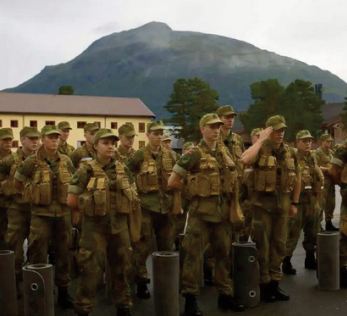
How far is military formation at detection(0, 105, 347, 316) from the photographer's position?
6621 millimetres

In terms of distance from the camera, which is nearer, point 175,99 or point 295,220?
point 295,220

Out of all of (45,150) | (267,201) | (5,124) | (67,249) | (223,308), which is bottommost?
(223,308)

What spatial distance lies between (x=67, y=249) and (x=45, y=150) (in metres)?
1.34

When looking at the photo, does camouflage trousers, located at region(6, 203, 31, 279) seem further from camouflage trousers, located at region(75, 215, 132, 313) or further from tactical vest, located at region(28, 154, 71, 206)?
camouflage trousers, located at region(75, 215, 132, 313)

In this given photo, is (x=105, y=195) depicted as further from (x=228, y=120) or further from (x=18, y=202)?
(x=228, y=120)

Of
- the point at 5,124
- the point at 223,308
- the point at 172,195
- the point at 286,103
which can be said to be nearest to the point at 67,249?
the point at 172,195

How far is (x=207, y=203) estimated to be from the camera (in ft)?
23.1

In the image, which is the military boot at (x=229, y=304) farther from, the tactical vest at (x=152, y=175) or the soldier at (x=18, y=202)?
the soldier at (x=18, y=202)

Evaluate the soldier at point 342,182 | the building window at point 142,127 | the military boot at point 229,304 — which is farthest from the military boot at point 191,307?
the building window at point 142,127

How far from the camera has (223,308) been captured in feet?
24.1

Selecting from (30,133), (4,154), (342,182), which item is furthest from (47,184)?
(342,182)

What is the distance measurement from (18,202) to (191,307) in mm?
2995

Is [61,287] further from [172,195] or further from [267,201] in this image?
[267,201]

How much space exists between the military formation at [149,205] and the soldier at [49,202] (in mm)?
13
